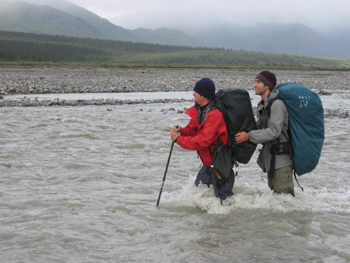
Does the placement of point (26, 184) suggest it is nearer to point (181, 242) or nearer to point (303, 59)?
point (181, 242)

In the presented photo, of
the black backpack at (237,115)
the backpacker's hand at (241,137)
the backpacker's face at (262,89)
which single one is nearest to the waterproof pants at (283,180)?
the black backpack at (237,115)

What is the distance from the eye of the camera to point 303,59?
4437 inches

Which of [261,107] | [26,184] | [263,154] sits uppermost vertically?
[261,107]

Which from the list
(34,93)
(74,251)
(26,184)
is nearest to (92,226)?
(74,251)

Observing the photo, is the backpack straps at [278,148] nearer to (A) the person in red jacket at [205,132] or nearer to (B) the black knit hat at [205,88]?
(A) the person in red jacket at [205,132]

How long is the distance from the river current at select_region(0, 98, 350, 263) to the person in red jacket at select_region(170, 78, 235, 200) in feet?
1.12

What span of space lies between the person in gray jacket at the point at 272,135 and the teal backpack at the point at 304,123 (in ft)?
0.31

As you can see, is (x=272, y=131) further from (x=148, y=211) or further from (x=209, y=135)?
(x=148, y=211)

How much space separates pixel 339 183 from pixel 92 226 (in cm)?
444

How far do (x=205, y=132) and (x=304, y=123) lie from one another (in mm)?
1267

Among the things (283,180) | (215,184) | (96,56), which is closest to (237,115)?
(215,184)

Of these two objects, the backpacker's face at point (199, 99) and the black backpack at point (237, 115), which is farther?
the backpacker's face at point (199, 99)

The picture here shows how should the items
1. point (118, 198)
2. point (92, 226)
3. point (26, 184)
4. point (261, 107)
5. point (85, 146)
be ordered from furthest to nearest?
point (85, 146), point (26, 184), point (118, 198), point (261, 107), point (92, 226)

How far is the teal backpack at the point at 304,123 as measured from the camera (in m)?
4.50
